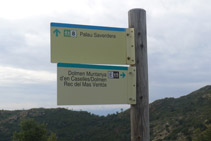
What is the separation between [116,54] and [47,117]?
1253 inches

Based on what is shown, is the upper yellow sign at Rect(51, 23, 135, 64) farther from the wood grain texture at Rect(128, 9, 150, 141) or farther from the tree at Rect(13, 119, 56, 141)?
the tree at Rect(13, 119, 56, 141)

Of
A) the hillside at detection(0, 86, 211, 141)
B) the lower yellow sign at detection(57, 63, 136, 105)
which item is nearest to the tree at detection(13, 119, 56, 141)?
the hillside at detection(0, 86, 211, 141)

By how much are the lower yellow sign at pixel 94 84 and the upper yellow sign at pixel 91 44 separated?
0.28 feet

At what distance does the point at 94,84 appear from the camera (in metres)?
2.67

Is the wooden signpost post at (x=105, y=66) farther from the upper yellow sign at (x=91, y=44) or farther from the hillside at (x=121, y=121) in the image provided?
the hillside at (x=121, y=121)

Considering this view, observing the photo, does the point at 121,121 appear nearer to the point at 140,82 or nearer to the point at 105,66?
the point at 140,82

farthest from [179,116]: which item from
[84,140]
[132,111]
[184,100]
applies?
[132,111]

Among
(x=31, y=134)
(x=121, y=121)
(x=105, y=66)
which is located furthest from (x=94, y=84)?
(x=121, y=121)

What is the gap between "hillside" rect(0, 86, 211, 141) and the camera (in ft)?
70.2

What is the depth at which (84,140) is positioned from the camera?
2517 centimetres

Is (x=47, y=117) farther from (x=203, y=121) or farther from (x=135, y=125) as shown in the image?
(x=135, y=125)

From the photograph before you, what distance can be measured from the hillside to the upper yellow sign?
17453mm

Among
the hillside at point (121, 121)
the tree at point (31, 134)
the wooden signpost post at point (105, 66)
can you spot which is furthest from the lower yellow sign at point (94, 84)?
the hillside at point (121, 121)

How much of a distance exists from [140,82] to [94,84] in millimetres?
564
